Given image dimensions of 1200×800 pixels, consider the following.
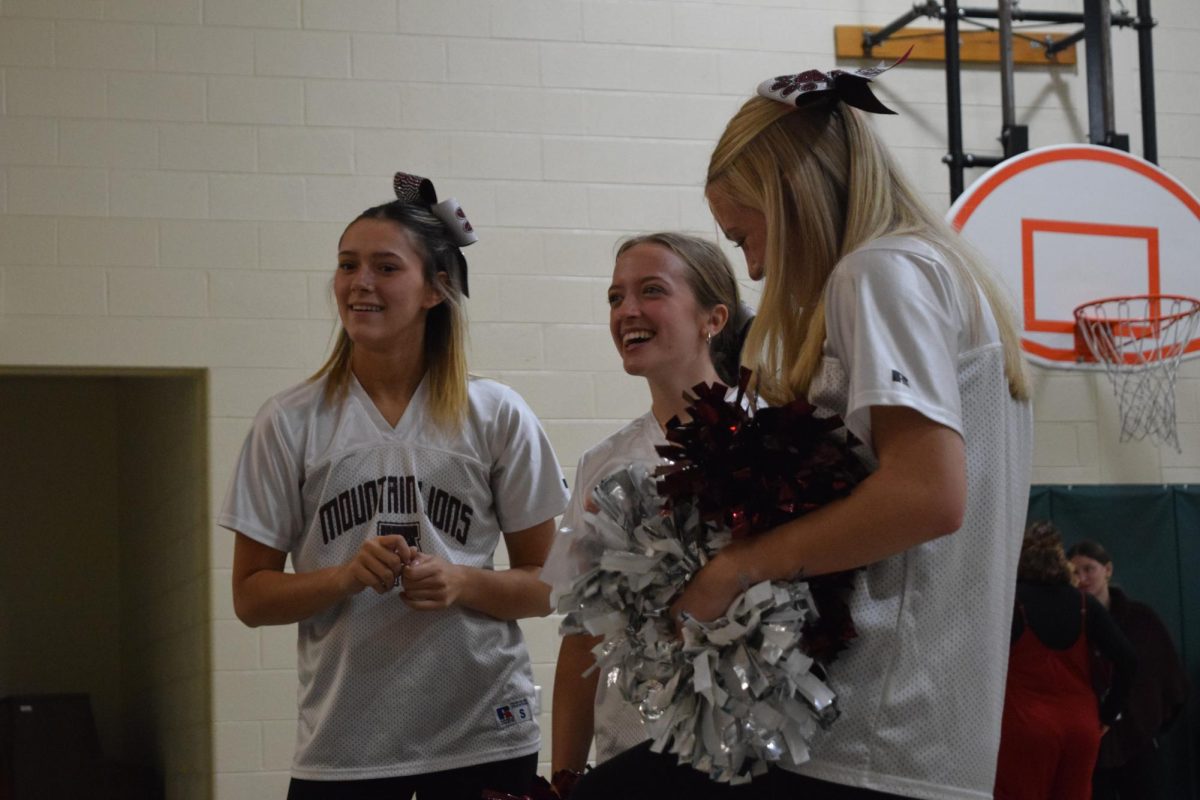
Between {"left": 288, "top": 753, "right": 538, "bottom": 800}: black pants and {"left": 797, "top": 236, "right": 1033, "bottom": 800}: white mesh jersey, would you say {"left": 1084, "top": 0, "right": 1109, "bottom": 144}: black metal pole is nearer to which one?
{"left": 288, "top": 753, "right": 538, "bottom": 800}: black pants

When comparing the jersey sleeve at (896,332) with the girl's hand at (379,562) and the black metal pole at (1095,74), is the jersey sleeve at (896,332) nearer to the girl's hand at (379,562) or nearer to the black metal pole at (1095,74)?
the girl's hand at (379,562)

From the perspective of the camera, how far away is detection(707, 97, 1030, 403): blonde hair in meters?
1.82

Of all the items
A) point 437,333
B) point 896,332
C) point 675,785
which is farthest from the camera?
point 437,333

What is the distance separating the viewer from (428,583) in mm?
2777

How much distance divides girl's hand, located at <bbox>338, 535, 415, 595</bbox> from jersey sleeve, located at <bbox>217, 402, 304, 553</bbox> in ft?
0.93

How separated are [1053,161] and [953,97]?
47cm

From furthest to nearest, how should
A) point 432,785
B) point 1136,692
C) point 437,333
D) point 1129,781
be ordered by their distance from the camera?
point 1129,781, point 1136,692, point 437,333, point 432,785

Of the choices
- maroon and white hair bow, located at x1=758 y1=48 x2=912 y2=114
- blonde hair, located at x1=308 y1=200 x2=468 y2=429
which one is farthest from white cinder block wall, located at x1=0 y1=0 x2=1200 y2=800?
maroon and white hair bow, located at x1=758 y1=48 x2=912 y2=114

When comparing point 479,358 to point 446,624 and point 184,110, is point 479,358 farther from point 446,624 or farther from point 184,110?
point 446,624

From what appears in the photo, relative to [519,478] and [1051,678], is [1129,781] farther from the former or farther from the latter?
[519,478]

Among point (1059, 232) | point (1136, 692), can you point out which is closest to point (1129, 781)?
point (1136, 692)

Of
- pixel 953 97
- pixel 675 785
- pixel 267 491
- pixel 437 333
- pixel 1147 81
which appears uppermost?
pixel 1147 81

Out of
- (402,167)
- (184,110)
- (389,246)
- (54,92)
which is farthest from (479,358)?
(389,246)

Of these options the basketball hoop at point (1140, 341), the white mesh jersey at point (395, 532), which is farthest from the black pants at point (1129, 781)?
the white mesh jersey at point (395, 532)
